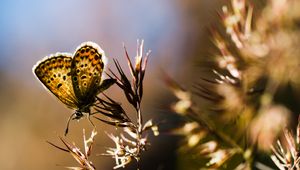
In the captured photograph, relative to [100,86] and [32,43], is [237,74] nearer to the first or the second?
[100,86]

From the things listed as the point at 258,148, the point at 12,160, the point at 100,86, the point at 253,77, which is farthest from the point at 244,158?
the point at 12,160

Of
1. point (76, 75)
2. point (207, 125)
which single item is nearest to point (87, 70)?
point (76, 75)

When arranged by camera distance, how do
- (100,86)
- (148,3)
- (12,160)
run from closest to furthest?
(100,86) < (12,160) < (148,3)

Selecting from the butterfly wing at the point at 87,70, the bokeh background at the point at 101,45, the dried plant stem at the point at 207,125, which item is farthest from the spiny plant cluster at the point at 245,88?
the bokeh background at the point at 101,45

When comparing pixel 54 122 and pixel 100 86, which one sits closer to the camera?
pixel 100 86

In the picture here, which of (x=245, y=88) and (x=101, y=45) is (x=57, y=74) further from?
(x=101, y=45)

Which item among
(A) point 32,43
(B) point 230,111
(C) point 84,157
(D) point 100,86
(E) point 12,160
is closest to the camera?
(C) point 84,157
